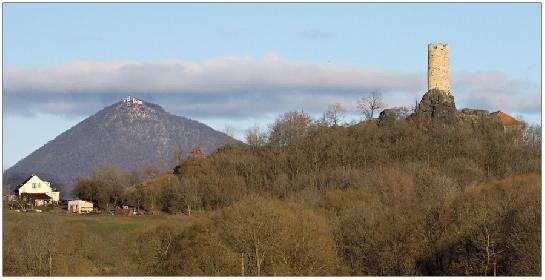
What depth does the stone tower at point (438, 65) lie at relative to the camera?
8438 centimetres

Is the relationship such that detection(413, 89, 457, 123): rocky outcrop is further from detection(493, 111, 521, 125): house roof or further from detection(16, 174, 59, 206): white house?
detection(16, 174, 59, 206): white house

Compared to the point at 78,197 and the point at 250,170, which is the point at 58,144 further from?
the point at 250,170

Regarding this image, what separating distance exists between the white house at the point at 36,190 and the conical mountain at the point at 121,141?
5.55 m

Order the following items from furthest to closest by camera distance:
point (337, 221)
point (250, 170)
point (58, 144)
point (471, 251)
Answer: point (58, 144), point (250, 170), point (337, 221), point (471, 251)

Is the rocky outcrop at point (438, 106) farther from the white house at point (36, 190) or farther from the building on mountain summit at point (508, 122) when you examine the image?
the white house at point (36, 190)

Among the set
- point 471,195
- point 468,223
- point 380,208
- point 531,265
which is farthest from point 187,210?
point 531,265

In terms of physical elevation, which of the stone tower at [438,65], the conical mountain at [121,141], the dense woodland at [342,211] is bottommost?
the dense woodland at [342,211]

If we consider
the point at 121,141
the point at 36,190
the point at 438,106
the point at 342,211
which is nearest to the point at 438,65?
the point at 438,106

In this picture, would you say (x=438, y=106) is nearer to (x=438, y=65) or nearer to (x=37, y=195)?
(x=438, y=65)

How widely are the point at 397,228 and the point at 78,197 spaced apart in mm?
42390

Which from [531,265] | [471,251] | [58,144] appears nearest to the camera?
[531,265]

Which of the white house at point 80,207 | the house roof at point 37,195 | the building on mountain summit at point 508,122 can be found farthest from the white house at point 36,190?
the building on mountain summit at point 508,122

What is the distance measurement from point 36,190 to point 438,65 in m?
31.8

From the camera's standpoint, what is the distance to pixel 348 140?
85.8 m
